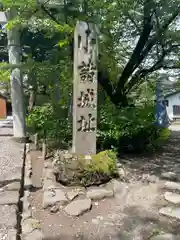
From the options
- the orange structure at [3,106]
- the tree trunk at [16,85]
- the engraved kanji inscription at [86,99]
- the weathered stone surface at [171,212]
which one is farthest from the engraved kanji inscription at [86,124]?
the orange structure at [3,106]

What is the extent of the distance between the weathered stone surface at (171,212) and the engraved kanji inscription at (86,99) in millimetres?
1921

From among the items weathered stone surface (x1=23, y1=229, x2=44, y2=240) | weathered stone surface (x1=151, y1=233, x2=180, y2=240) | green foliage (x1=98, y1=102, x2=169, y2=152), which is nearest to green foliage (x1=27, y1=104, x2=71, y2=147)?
green foliage (x1=98, y1=102, x2=169, y2=152)

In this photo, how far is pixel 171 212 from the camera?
10.1 ft

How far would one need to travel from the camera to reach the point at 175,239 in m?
2.52

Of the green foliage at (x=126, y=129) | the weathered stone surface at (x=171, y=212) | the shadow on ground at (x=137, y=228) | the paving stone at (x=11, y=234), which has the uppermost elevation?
the green foliage at (x=126, y=129)

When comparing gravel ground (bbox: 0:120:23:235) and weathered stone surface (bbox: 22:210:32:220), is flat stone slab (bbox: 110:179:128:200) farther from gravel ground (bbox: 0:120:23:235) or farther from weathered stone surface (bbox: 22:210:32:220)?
gravel ground (bbox: 0:120:23:235)

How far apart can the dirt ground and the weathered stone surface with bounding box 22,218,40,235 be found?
0.25 ft

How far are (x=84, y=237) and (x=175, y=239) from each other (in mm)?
924

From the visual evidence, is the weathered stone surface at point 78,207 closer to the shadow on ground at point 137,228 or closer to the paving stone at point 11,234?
the shadow on ground at point 137,228

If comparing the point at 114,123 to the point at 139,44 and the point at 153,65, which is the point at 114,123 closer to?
the point at 139,44

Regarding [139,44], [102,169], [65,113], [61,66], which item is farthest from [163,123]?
[102,169]

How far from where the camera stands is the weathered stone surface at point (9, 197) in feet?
11.1

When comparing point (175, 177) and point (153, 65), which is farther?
point (153, 65)

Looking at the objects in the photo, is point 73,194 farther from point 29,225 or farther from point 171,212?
point 171,212
